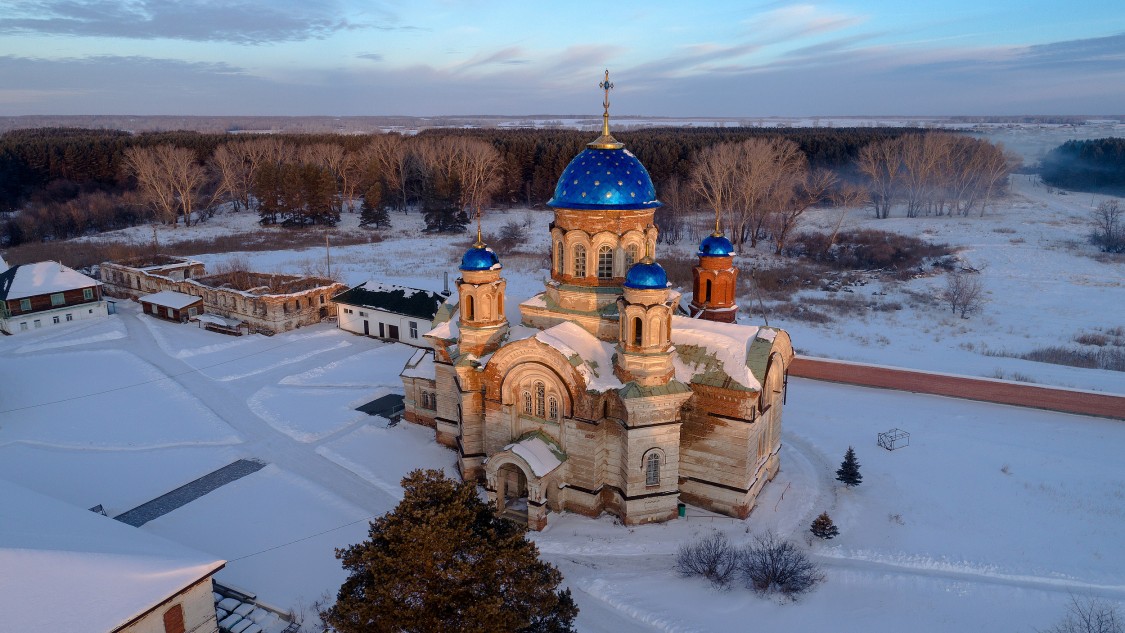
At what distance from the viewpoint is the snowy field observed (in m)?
13.0

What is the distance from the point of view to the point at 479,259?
1612cm

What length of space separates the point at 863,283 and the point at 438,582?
119 ft

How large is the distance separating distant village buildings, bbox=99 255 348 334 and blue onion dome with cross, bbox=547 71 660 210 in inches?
721

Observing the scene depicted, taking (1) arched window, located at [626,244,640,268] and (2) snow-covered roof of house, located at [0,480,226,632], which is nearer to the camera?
(2) snow-covered roof of house, located at [0,480,226,632]

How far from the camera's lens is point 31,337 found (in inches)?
1154

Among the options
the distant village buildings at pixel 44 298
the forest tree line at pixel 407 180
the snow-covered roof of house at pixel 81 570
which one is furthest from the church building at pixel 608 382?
the forest tree line at pixel 407 180

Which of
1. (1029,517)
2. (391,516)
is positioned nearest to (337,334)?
(391,516)

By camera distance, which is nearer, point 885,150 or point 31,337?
point 31,337

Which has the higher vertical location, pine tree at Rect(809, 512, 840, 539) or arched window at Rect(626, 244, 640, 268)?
arched window at Rect(626, 244, 640, 268)

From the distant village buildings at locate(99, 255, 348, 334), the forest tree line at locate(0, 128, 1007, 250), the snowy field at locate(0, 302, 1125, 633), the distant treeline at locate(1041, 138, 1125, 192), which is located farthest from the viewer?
the distant treeline at locate(1041, 138, 1125, 192)

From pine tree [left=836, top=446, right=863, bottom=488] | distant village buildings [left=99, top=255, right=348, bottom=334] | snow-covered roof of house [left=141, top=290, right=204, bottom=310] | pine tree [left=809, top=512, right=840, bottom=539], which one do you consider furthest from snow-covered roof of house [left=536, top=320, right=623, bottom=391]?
snow-covered roof of house [left=141, top=290, right=204, bottom=310]

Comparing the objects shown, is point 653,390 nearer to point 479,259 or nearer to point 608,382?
point 608,382

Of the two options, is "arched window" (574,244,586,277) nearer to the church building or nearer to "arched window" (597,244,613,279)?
the church building

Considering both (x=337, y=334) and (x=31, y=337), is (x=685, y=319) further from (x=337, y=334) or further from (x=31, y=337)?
(x=31, y=337)
